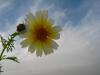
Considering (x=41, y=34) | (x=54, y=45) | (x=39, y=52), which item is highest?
(x=41, y=34)

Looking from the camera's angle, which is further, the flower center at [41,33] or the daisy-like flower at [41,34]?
the flower center at [41,33]

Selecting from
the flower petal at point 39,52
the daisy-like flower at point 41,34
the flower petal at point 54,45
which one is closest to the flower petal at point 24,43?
the daisy-like flower at point 41,34

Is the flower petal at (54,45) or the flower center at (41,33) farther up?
the flower center at (41,33)

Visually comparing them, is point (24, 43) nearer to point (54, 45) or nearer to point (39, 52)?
point (39, 52)

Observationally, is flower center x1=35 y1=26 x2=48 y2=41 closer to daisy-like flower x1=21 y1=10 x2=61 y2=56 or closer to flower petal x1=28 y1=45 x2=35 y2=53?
daisy-like flower x1=21 y1=10 x2=61 y2=56

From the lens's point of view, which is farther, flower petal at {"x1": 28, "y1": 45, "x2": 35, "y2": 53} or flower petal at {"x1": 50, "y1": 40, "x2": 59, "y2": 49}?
flower petal at {"x1": 50, "y1": 40, "x2": 59, "y2": 49}

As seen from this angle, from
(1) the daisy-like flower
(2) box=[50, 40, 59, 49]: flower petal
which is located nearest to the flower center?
(1) the daisy-like flower

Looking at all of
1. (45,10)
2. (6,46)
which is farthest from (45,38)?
(6,46)

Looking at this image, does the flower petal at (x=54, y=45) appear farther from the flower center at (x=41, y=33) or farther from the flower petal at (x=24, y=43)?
the flower petal at (x=24, y=43)

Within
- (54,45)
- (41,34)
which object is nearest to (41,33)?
(41,34)
